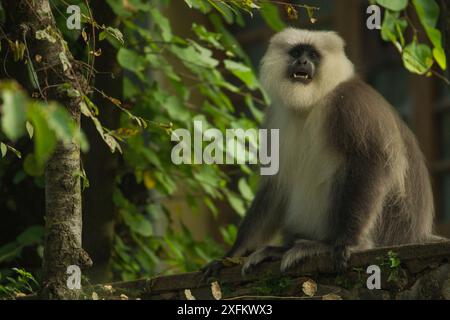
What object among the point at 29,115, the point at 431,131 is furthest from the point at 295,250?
the point at 431,131

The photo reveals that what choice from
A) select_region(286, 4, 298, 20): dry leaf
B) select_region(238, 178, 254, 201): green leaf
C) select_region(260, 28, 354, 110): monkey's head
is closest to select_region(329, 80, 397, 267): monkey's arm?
select_region(260, 28, 354, 110): monkey's head

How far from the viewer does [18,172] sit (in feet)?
25.5

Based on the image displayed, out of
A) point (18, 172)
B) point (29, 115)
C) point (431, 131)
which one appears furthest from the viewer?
point (431, 131)

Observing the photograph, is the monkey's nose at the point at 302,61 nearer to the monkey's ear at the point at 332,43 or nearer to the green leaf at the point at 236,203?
the monkey's ear at the point at 332,43

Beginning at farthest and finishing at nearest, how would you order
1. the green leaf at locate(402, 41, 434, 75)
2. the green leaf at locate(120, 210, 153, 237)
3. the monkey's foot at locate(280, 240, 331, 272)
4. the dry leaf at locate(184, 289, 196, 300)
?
the green leaf at locate(120, 210, 153, 237)
the green leaf at locate(402, 41, 434, 75)
the dry leaf at locate(184, 289, 196, 300)
the monkey's foot at locate(280, 240, 331, 272)

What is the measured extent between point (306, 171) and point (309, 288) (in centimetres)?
138

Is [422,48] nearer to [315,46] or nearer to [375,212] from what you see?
[315,46]

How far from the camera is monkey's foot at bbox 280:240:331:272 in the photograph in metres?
6.07

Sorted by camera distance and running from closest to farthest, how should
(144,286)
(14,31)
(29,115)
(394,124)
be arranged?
(29,115), (14,31), (144,286), (394,124)

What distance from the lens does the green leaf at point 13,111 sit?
3.11 metres

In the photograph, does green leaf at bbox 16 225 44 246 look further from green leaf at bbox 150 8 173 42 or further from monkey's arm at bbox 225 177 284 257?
green leaf at bbox 150 8 173 42

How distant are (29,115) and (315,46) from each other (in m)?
4.48

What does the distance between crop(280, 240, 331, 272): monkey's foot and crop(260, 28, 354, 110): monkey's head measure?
1.18 m

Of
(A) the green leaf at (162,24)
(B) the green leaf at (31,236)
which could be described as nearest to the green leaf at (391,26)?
(A) the green leaf at (162,24)
